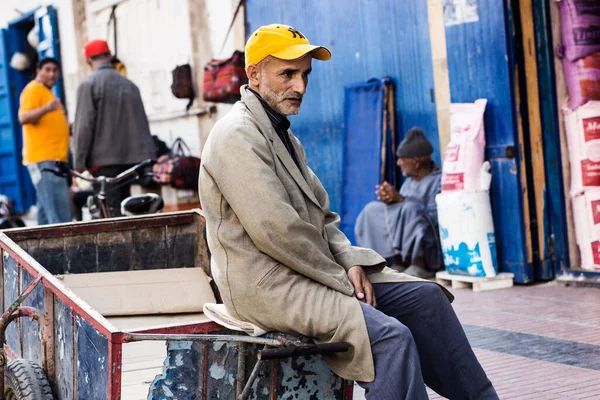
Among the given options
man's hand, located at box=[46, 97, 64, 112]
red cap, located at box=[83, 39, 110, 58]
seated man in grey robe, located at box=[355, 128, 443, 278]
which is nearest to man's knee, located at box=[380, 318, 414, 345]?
seated man in grey robe, located at box=[355, 128, 443, 278]

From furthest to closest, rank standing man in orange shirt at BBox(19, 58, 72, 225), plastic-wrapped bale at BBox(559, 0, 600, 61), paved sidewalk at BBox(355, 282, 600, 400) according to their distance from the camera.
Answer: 1. standing man in orange shirt at BBox(19, 58, 72, 225)
2. plastic-wrapped bale at BBox(559, 0, 600, 61)
3. paved sidewalk at BBox(355, 282, 600, 400)

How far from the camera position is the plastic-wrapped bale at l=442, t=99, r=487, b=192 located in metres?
7.36

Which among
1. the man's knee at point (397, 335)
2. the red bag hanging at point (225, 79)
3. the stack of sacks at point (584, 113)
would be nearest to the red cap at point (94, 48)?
the red bag hanging at point (225, 79)

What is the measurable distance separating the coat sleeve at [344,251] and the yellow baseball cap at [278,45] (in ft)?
1.63

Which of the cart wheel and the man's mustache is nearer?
the man's mustache

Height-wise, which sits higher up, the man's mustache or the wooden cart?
the man's mustache

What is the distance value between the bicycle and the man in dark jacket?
0.23 m

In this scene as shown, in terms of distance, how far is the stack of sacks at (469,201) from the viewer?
24.0ft

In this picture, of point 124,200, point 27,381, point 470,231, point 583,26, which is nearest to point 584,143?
point 583,26

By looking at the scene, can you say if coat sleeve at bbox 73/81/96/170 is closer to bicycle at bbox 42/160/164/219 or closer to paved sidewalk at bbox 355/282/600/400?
bicycle at bbox 42/160/164/219

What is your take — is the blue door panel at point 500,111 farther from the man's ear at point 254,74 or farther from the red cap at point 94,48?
the man's ear at point 254,74

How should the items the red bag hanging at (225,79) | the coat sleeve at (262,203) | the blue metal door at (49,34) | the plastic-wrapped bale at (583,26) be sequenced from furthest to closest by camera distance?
the blue metal door at (49,34) → the red bag hanging at (225,79) → the plastic-wrapped bale at (583,26) → the coat sleeve at (262,203)

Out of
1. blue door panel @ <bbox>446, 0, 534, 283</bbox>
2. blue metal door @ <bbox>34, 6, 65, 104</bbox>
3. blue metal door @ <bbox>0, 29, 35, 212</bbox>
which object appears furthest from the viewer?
blue metal door @ <bbox>0, 29, 35, 212</bbox>

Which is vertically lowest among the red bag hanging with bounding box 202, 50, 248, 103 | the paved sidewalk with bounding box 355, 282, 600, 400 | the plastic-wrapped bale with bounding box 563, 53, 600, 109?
the paved sidewalk with bounding box 355, 282, 600, 400
